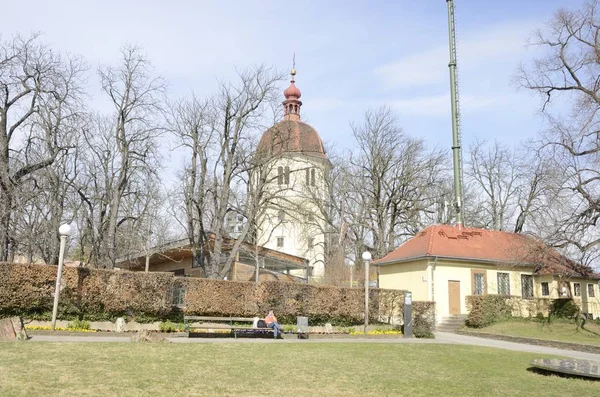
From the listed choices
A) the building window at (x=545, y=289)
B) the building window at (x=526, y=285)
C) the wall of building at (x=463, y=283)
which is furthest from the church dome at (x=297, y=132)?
the building window at (x=545, y=289)

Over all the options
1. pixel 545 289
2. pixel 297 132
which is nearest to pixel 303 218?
pixel 297 132

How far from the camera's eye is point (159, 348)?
13.5 metres

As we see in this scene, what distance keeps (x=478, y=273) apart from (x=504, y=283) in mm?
2145

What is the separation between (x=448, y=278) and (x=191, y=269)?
22.8m

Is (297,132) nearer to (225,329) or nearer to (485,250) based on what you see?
(485,250)

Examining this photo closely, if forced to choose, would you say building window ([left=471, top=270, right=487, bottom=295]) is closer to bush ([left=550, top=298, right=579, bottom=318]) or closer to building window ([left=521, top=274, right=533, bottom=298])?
building window ([left=521, top=274, right=533, bottom=298])

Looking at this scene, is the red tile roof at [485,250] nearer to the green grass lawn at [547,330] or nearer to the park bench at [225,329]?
the green grass lawn at [547,330]

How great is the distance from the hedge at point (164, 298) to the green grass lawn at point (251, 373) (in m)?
5.94

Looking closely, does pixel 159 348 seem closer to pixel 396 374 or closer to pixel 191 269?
pixel 396 374

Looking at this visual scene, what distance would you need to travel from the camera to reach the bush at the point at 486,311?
87.7 ft

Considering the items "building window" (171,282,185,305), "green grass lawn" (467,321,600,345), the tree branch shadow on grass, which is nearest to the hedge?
"building window" (171,282,185,305)

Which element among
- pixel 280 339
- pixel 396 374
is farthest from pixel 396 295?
pixel 396 374

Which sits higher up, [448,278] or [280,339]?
[448,278]

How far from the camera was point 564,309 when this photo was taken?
29234 mm
